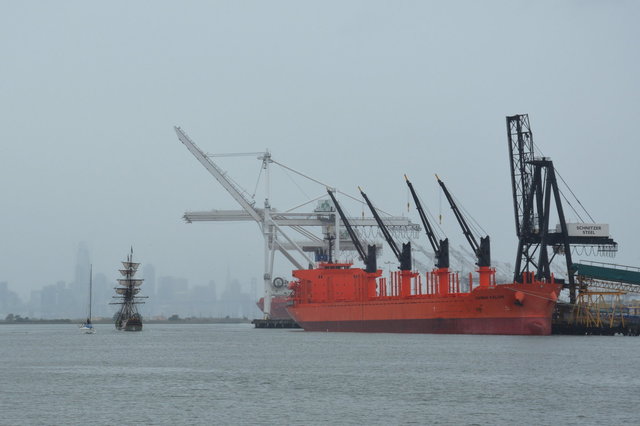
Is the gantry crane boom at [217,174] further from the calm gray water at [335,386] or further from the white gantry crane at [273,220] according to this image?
the calm gray water at [335,386]

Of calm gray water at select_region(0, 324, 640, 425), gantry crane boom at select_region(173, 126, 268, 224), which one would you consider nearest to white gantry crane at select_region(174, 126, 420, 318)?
gantry crane boom at select_region(173, 126, 268, 224)

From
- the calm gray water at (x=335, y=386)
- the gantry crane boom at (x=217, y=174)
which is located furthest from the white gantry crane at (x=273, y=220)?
the calm gray water at (x=335, y=386)

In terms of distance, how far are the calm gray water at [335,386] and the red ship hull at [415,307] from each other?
7.54 meters

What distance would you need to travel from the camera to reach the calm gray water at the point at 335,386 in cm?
2827

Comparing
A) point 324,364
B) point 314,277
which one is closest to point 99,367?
point 324,364

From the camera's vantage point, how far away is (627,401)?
1206 inches

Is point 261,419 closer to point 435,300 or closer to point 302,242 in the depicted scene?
point 435,300

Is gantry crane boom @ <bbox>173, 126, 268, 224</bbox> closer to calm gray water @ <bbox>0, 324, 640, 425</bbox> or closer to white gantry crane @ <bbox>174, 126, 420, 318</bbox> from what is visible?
white gantry crane @ <bbox>174, 126, 420, 318</bbox>

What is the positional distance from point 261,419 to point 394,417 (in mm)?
3755

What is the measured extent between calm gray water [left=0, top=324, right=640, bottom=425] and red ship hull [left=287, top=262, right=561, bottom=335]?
24.7ft

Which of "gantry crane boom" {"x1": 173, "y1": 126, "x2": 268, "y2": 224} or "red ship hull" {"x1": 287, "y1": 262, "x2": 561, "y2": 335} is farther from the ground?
"gantry crane boom" {"x1": 173, "y1": 126, "x2": 268, "y2": 224}

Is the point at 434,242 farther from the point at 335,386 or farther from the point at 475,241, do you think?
the point at 335,386

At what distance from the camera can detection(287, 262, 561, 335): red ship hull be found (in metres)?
63.6

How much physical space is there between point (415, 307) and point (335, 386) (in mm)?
36874
